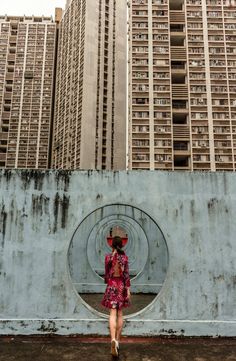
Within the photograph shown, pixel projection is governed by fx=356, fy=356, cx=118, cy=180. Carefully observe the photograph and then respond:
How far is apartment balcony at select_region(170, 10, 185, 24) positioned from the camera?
45.1m

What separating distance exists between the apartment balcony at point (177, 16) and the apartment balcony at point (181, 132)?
1398cm

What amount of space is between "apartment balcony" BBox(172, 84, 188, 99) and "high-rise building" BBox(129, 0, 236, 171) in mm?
119

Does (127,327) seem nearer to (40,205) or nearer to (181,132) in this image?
(40,205)

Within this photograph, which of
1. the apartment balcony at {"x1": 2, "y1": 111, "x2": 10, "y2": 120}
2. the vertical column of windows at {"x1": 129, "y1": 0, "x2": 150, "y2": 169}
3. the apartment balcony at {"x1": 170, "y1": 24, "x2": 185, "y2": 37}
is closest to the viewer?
the vertical column of windows at {"x1": 129, "y1": 0, "x2": 150, "y2": 169}

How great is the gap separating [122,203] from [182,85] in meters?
40.0

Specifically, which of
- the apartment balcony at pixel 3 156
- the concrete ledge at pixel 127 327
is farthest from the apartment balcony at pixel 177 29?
the concrete ledge at pixel 127 327

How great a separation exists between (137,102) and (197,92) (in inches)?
292

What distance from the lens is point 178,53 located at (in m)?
44.2

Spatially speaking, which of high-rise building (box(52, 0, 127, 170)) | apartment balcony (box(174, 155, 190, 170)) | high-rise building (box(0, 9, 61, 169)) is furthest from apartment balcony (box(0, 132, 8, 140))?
apartment balcony (box(174, 155, 190, 170))

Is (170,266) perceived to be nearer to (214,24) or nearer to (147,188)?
(147,188)

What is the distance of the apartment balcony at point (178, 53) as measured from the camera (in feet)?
144

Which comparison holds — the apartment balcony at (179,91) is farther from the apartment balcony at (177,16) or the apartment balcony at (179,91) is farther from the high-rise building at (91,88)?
the high-rise building at (91,88)

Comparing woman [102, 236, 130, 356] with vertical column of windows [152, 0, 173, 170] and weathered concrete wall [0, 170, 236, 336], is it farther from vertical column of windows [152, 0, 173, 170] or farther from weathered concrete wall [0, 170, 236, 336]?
vertical column of windows [152, 0, 173, 170]

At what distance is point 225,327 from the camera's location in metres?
5.46
